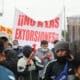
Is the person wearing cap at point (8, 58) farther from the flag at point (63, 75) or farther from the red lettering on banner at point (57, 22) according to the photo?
the red lettering on banner at point (57, 22)

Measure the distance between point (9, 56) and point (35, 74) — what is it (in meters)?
1.97

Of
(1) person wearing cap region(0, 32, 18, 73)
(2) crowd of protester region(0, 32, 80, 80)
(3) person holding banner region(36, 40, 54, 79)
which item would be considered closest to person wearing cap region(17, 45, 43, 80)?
(2) crowd of protester region(0, 32, 80, 80)

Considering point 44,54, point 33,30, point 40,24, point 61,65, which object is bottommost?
point 44,54

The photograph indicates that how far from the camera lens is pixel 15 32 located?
13586mm

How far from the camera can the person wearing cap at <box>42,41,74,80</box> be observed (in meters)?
5.97

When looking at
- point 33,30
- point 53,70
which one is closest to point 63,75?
point 53,70

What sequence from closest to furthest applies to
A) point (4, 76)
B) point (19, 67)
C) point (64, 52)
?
point (4, 76)
point (64, 52)
point (19, 67)

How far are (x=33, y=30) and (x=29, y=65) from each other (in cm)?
502

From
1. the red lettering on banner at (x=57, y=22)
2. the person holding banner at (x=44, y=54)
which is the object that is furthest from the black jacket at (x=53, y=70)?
the red lettering on banner at (x=57, y=22)

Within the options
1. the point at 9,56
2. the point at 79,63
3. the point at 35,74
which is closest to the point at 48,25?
the point at 35,74

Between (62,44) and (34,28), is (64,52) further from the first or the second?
(34,28)

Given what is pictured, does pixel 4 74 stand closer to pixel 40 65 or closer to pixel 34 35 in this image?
pixel 40 65

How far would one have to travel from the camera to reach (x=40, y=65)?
891 centimetres

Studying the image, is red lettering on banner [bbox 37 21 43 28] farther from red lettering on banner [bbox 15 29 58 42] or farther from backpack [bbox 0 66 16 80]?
backpack [bbox 0 66 16 80]
